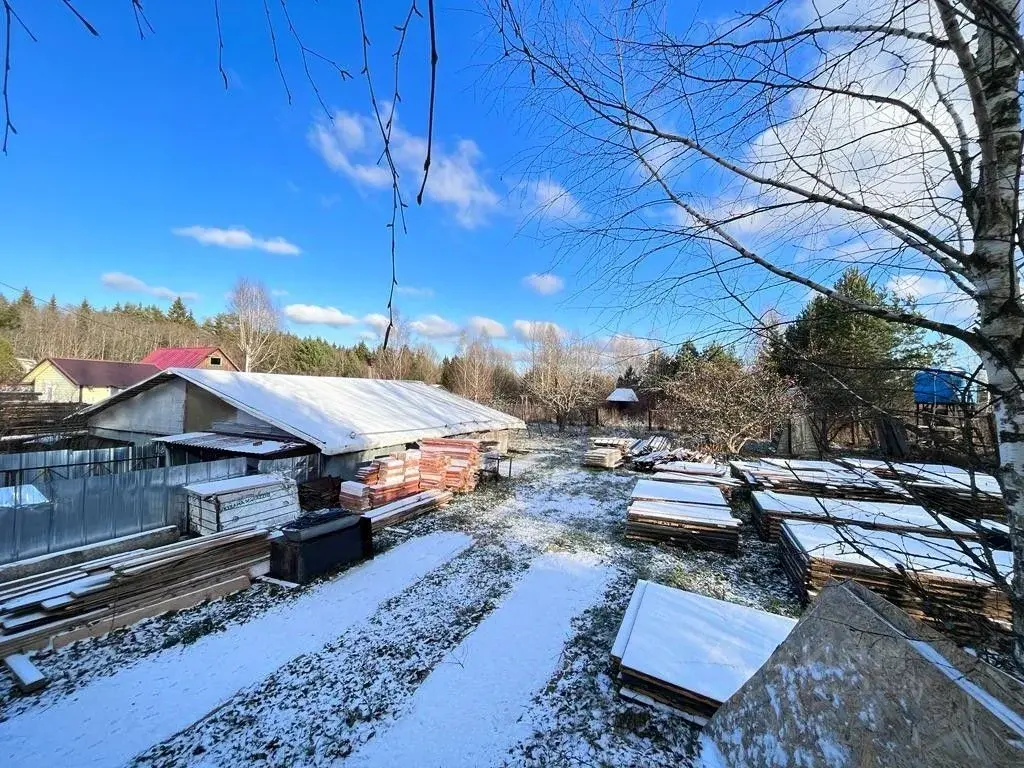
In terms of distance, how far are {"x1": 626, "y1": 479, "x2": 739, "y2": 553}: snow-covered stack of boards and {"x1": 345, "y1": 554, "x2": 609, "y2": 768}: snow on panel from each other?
241 centimetres

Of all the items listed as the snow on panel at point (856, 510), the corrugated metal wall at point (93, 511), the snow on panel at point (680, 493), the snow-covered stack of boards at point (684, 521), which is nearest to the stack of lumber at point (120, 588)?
the corrugated metal wall at point (93, 511)

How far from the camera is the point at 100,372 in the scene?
95.7ft

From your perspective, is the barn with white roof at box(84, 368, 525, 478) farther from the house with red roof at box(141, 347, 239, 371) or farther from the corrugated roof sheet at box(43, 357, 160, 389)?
the corrugated roof sheet at box(43, 357, 160, 389)

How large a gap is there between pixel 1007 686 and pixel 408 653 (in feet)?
14.6

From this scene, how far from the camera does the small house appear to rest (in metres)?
27.8

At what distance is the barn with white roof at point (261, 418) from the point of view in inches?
396

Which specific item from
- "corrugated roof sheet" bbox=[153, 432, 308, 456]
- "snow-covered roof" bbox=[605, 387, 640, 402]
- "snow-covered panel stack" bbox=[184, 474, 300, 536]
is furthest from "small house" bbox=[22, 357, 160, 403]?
"snow-covered roof" bbox=[605, 387, 640, 402]

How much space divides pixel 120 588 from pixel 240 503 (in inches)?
78.3

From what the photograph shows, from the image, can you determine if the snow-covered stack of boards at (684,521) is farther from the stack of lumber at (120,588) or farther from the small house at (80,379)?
the small house at (80,379)

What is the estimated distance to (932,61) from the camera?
1579 millimetres

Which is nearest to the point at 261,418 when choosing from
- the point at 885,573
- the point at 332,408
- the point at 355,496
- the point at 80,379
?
the point at 332,408

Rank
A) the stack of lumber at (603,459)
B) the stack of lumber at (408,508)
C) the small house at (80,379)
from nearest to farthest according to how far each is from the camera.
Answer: the stack of lumber at (408,508) → the stack of lumber at (603,459) → the small house at (80,379)

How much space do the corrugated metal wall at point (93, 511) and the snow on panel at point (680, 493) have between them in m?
8.62

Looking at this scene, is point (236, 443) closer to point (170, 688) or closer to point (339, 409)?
point (339, 409)
